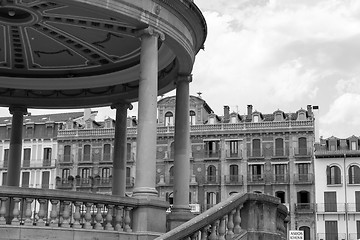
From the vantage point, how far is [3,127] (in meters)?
103

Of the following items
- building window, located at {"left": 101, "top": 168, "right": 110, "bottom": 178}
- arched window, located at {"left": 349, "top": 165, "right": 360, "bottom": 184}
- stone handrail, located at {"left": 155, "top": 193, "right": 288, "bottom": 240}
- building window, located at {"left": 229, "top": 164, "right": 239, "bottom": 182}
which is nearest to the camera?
stone handrail, located at {"left": 155, "top": 193, "right": 288, "bottom": 240}

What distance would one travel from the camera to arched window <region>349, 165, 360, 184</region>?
86.4 metres

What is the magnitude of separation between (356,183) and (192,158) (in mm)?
24051

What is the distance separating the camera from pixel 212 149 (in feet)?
299

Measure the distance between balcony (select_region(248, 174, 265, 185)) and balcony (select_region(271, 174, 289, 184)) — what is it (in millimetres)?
1504

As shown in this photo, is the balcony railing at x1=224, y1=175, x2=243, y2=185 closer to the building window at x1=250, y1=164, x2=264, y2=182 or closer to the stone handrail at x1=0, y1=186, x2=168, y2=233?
the building window at x1=250, y1=164, x2=264, y2=182

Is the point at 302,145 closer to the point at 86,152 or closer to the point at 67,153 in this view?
the point at 86,152

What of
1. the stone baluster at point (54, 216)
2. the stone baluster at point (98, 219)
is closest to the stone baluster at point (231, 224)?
the stone baluster at point (98, 219)

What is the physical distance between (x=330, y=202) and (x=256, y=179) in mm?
11001

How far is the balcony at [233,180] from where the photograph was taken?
88562mm

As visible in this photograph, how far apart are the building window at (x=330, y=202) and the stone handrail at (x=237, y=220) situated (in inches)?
2896

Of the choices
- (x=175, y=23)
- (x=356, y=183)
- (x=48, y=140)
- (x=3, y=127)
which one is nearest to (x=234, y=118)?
(x=356, y=183)

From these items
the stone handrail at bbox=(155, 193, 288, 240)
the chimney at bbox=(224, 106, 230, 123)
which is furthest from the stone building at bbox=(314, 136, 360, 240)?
the stone handrail at bbox=(155, 193, 288, 240)

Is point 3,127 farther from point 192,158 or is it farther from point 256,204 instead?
point 256,204
